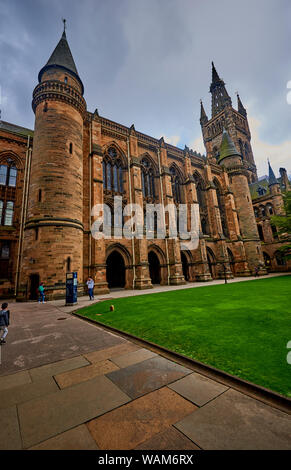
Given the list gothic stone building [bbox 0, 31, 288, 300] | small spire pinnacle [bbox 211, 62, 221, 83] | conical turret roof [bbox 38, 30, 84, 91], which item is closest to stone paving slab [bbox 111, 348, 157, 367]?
gothic stone building [bbox 0, 31, 288, 300]

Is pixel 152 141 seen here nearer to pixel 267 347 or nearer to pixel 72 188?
pixel 72 188

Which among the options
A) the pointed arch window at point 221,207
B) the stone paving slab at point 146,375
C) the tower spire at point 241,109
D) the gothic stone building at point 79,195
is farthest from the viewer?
the tower spire at point 241,109

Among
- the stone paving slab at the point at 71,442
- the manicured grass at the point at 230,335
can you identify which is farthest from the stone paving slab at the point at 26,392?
the manicured grass at the point at 230,335

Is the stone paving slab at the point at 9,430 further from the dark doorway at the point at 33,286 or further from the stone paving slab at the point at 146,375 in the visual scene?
the dark doorway at the point at 33,286

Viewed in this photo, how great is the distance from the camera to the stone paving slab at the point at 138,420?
6.00 ft

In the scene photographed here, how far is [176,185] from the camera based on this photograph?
87.4 ft

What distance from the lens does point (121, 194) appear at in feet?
67.7

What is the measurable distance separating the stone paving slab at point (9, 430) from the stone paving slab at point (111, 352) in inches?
59.7

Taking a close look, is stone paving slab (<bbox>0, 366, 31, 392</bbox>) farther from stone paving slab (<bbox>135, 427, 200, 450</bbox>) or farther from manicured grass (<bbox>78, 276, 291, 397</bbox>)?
manicured grass (<bbox>78, 276, 291, 397</bbox>)

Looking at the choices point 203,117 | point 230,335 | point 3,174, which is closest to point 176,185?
point 3,174

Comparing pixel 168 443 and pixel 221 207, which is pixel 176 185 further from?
pixel 168 443

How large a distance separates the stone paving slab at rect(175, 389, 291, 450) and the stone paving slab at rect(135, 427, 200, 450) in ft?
0.18

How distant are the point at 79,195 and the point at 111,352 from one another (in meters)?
14.1

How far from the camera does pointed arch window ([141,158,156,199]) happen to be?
23.6m
